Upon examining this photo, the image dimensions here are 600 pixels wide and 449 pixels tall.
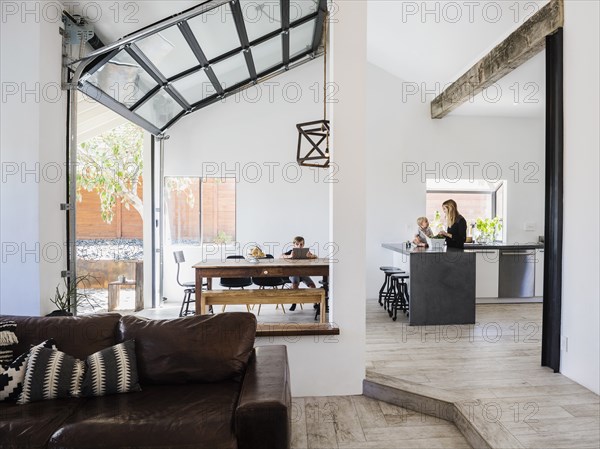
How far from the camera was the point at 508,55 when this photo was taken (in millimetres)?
4094

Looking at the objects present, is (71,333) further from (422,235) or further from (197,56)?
(422,235)

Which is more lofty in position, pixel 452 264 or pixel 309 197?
pixel 309 197

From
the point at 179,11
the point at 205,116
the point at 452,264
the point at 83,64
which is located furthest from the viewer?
the point at 205,116

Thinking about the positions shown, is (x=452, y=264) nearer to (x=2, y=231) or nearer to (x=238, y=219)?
(x=238, y=219)

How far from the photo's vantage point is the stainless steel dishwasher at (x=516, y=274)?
19.2ft

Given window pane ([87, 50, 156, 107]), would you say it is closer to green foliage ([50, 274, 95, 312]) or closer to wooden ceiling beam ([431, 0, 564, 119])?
green foliage ([50, 274, 95, 312])

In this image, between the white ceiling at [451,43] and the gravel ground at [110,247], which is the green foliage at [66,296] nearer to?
the gravel ground at [110,247]

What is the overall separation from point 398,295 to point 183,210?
370 cm

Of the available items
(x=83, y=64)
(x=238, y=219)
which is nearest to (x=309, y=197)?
(x=238, y=219)

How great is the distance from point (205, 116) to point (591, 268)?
18.0 ft

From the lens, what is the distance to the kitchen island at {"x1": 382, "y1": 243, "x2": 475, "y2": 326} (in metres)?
4.66

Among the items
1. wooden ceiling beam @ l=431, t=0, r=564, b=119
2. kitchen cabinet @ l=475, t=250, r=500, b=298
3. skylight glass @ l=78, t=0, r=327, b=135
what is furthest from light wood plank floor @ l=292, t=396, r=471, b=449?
kitchen cabinet @ l=475, t=250, r=500, b=298

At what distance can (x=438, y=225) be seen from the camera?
670 centimetres

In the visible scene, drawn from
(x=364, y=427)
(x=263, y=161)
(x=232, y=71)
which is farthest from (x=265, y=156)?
(x=364, y=427)
